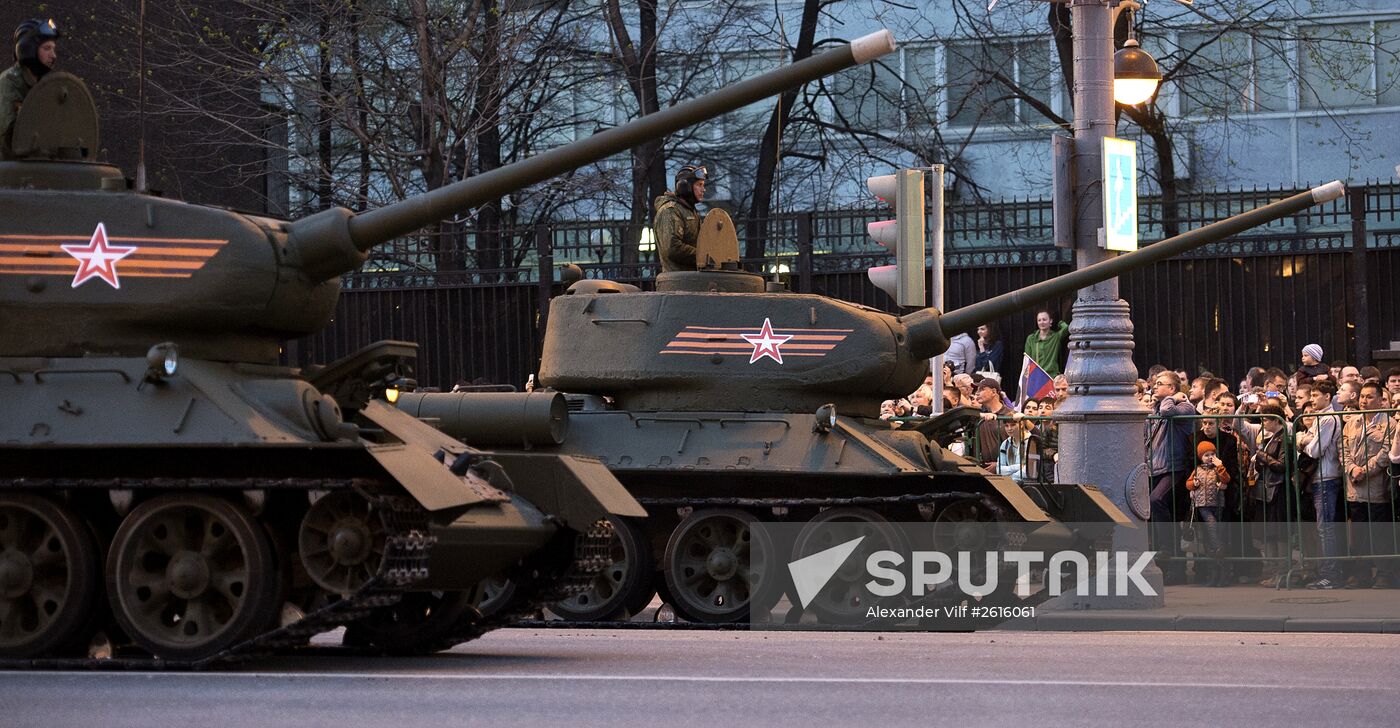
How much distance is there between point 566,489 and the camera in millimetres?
12117

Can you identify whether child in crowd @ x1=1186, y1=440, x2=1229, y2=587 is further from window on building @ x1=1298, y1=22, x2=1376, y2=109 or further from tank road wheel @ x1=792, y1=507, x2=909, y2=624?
window on building @ x1=1298, y1=22, x2=1376, y2=109

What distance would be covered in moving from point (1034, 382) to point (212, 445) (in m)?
10.9

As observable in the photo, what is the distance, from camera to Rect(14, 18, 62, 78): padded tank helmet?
38.2 ft

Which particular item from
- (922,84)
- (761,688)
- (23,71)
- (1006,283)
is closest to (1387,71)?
(922,84)

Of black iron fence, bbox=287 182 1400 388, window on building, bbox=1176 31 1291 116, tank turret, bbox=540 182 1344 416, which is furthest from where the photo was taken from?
window on building, bbox=1176 31 1291 116

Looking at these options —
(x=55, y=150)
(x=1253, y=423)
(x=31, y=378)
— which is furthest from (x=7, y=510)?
(x=1253, y=423)

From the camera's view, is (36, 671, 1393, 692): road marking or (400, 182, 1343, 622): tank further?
(400, 182, 1343, 622): tank

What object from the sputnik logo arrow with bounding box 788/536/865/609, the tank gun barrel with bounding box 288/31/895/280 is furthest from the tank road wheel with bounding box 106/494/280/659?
the sputnik logo arrow with bounding box 788/536/865/609

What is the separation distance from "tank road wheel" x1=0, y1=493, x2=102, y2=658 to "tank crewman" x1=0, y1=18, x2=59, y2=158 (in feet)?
6.79

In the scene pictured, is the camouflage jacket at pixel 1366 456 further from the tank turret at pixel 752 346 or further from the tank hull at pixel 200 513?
the tank hull at pixel 200 513

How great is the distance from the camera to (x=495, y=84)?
23.3 metres

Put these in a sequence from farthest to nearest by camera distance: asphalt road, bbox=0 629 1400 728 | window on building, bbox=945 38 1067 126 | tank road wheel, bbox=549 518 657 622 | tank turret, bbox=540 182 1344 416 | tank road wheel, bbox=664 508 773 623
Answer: window on building, bbox=945 38 1067 126 < tank turret, bbox=540 182 1344 416 < tank road wheel, bbox=549 518 657 622 < tank road wheel, bbox=664 508 773 623 < asphalt road, bbox=0 629 1400 728

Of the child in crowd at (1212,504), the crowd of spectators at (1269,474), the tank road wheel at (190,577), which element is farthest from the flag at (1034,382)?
the tank road wheel at (190,577)

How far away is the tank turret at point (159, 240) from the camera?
1141 centimetres
